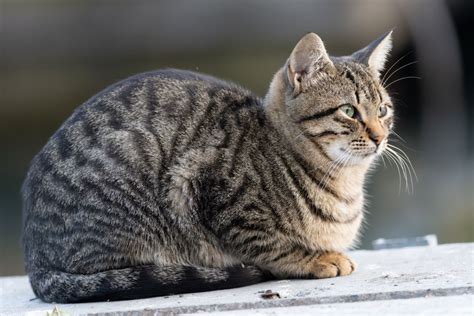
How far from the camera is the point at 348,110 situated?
3875 mm

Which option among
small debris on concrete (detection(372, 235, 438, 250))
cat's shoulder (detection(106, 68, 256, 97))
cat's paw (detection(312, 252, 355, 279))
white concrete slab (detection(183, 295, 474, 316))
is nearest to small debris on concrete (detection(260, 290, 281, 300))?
white concrete slab (detection(183, 295, 474, 316))

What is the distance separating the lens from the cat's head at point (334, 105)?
3834 millimetres

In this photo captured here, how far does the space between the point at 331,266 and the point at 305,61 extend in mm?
926

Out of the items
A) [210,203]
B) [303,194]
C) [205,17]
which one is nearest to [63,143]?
[210,203]

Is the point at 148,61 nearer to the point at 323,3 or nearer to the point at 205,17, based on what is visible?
the point at 205,17

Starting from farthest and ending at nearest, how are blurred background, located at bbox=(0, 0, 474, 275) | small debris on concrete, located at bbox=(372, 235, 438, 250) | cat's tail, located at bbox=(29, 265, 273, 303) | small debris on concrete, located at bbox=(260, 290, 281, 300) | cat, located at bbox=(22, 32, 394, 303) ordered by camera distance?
blurred background, located at bbox=(0, 0, 474, 275)
small debris on concrete, located at bbox=(372, 235, 438, 250)
cat, located at bbox=(22, 32, 394, 303)
cat's tail, located at bbox=(29, 265, 273, 303)
small debris on concrete, located at bbox=(260, 290, 281, 300)

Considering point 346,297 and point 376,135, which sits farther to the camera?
point 376,135

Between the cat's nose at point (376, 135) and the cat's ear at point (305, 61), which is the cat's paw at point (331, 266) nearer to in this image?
the cat's nose at point (376, 135)

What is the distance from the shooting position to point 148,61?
11.2m

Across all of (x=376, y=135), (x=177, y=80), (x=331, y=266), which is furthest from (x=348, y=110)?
(x=177, y=80)

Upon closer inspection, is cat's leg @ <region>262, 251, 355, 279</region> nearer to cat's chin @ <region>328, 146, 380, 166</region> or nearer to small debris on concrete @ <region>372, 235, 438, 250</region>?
cat's chin @ <region>328, 146, 380, 166</region>

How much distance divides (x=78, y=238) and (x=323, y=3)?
7.54m

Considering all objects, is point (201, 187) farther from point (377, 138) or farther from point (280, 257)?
point (377, 138)

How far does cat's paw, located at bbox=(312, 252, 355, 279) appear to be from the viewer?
12.5 ft
